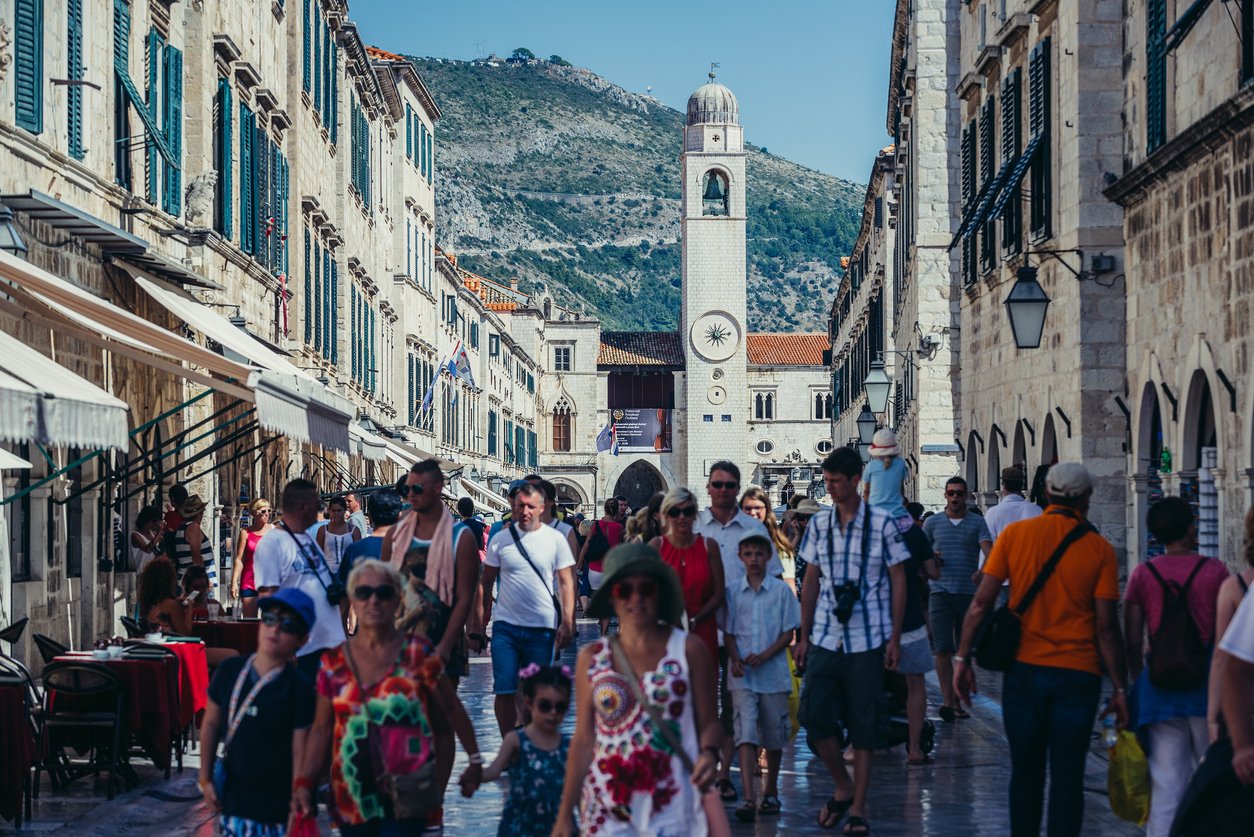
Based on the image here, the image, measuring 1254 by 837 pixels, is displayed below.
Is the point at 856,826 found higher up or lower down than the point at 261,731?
lower down

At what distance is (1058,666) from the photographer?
26.3ft

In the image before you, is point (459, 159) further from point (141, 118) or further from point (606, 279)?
point (141, 118)

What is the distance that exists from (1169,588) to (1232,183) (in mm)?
6233

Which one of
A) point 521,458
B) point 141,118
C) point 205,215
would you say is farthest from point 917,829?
point 521,458

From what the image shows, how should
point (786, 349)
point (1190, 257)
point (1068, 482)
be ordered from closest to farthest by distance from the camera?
point (1068, 482) → point (1190, 257) → point (786, 349)

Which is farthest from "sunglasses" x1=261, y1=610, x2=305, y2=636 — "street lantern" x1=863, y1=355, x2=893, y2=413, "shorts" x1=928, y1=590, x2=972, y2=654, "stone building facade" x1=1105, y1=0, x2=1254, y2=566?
"street lantern" x1=863, y1=355, x2=893, y2=413

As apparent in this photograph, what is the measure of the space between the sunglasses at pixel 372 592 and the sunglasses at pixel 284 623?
0.33 m

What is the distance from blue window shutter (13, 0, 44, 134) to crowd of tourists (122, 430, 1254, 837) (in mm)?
3836

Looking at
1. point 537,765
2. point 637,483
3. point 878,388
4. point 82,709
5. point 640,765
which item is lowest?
point 637,483

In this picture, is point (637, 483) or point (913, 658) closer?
point (913, 658)

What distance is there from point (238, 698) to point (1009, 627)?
338 centimetres

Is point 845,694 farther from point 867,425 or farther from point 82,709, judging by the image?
point 867,425

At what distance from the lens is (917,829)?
31.2 ft

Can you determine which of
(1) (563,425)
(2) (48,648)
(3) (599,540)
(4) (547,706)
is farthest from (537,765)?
(1) (563,425)
